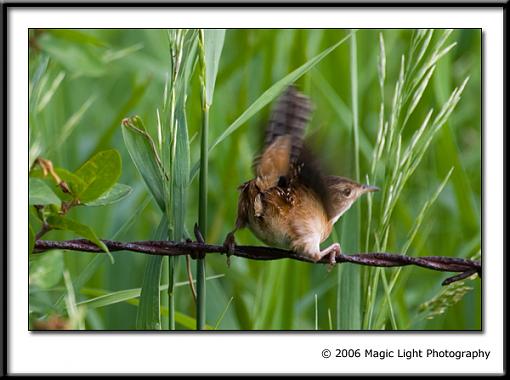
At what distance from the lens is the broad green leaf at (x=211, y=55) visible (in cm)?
190

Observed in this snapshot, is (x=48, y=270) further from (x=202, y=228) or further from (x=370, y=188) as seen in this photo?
(x=370, y=188)

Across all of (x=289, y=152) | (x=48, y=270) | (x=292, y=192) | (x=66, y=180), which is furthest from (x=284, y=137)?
(x=48, y=270)

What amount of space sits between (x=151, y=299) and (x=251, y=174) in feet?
3.89

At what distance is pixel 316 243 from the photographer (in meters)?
2.05

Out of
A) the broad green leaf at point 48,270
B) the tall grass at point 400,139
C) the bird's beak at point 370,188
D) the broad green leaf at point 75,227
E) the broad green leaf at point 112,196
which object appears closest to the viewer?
the broad green leaf at point 48,270

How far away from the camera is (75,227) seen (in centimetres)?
144

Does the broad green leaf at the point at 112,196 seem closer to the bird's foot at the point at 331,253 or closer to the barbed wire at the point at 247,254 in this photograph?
the barbed wire at the point at 247,254

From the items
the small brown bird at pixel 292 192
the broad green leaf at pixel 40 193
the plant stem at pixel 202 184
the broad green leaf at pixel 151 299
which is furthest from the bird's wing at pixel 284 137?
the broad green leaf at pixel 40 193

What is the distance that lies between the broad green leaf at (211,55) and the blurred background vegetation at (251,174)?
0.17 metres

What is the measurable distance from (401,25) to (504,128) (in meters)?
0.37

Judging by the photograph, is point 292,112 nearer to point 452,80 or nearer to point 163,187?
point 163,187

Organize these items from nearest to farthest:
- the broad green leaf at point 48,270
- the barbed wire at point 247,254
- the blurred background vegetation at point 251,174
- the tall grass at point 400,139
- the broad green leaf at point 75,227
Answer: the broad green leaf at point 48,270
the broad green leaf at point 75,227
the barbed wire at point 247,254
the tall grass at point 400,139
the blurred background vegetation at point 251,174

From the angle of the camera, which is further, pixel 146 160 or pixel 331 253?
pixel 331 253

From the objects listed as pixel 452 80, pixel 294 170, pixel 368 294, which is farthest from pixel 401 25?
pixel 452 80
